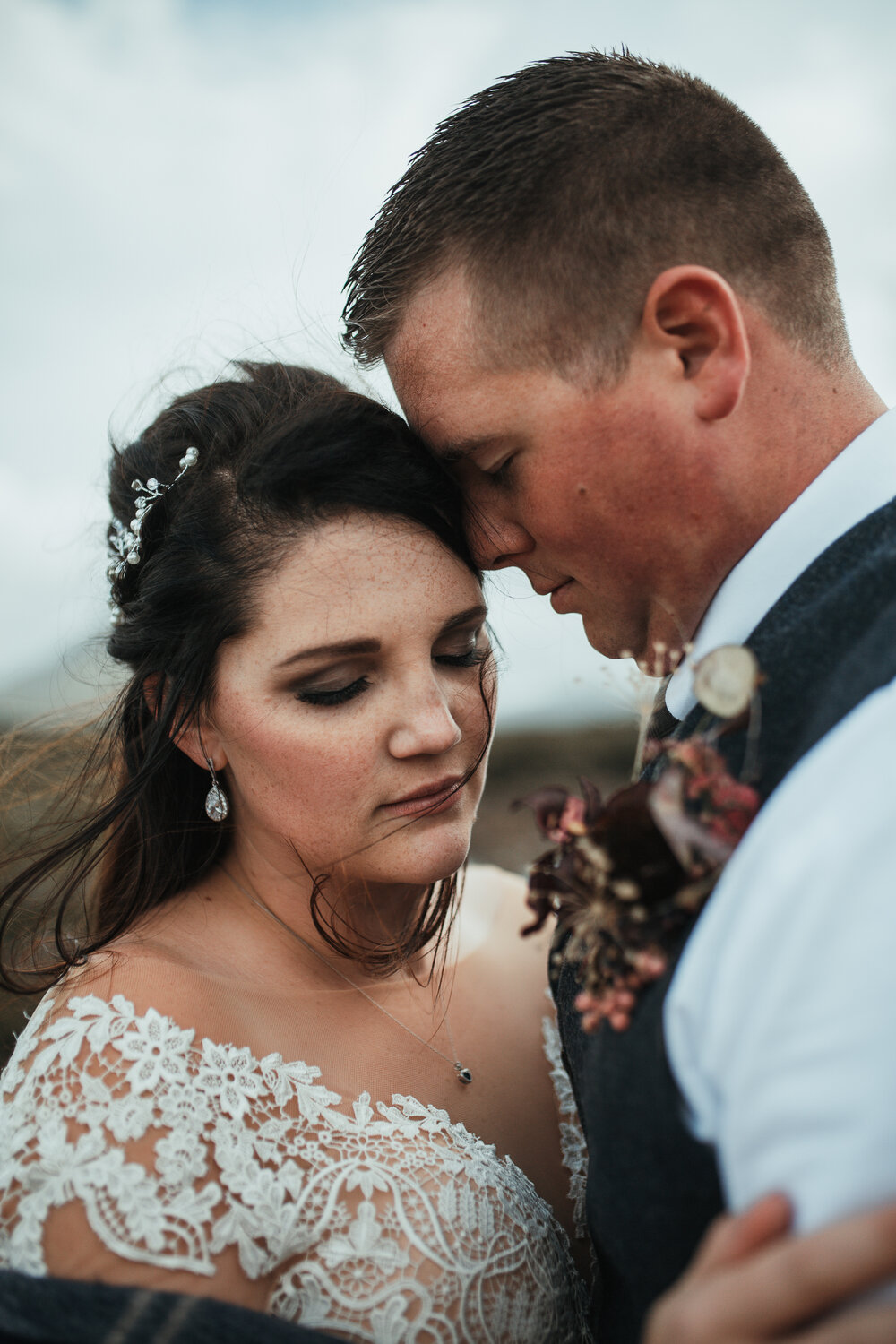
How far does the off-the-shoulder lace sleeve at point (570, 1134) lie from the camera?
2580 millimetres

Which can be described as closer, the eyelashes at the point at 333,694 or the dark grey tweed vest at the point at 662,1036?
the dark grey tweed vest at the point at 662,1036

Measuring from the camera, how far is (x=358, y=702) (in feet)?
8.12

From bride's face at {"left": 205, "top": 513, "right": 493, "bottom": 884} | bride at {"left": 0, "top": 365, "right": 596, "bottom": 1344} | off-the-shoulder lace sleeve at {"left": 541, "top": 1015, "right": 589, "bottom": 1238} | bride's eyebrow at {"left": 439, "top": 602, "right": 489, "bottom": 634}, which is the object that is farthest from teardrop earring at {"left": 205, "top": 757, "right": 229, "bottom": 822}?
off-the-shoulder lace sleeve at {"left": 541, "top": 1015, "right": 589, "bottom": 1238}

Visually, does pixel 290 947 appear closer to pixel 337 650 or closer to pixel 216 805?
pixel 216 805

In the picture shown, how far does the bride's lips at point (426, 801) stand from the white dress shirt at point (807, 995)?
121cm

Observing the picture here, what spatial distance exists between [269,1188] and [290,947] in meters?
0.82

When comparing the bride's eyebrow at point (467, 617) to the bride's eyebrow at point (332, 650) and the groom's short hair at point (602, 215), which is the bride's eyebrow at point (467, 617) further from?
the groom's short hair at point (602, 215)

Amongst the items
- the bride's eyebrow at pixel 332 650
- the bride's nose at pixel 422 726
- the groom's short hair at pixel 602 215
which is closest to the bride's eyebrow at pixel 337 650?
the bride's eyebrow at pixel 332 650

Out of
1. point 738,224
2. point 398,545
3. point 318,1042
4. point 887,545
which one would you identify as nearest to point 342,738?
point 398,545

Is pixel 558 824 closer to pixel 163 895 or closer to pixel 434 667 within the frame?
pixel 434 667

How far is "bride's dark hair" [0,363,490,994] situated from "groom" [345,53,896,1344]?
0.17 meters

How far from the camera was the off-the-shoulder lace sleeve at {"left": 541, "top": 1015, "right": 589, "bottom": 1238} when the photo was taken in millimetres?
2580

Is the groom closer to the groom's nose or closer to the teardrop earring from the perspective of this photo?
the groom's nose

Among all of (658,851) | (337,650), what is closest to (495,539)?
(337,650)
